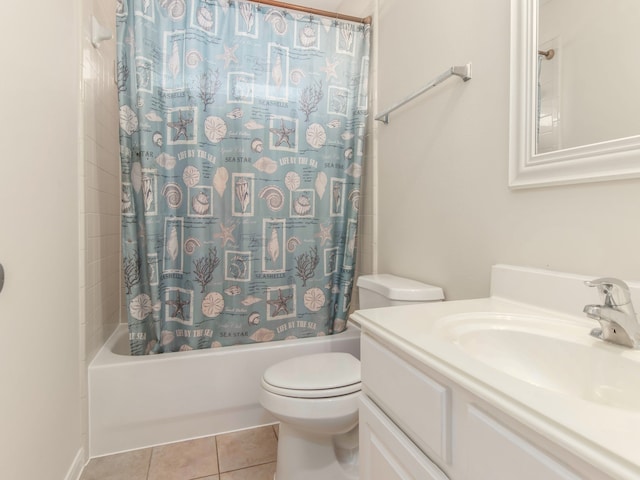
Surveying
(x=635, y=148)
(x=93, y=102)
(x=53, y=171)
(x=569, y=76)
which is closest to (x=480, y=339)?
(x=635, y=148)

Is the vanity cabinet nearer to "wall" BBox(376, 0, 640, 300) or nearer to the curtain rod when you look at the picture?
"wall" BBox(376, 0, 640, 300)

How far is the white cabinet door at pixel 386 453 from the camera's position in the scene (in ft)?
1.91

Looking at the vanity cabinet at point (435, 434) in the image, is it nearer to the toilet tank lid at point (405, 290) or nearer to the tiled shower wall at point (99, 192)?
the toilet tank lid at point (405, 290)

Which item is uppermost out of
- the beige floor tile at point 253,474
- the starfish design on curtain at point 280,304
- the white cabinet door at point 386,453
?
the starfish design on curtain at point 280,304

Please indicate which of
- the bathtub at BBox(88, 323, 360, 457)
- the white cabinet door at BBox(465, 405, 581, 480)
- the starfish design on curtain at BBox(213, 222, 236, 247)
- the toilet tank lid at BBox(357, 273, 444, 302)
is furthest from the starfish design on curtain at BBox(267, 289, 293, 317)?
the white cabinet door at BBox(465, 405, 581, 480)

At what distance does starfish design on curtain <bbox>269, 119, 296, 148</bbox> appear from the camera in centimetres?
162

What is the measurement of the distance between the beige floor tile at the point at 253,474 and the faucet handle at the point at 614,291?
1261mm

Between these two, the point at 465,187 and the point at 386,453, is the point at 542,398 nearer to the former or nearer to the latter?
the point at 386,453

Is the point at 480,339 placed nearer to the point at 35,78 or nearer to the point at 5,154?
the point at 5,154

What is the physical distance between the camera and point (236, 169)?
5.17 ft

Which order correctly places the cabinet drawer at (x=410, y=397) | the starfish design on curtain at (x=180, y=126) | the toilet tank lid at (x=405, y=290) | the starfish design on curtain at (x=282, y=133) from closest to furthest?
the cabinet drawer at (x=410, y=397) < the toilet tank lid at (x=405, y=290) < the starfish design on curtain at (x=180, y=126) < the starfish design on curtain at (x=282, y=133)

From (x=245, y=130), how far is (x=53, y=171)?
2.58 feet

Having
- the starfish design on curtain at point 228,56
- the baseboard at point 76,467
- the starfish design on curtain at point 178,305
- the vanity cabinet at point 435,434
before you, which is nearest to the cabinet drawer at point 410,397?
the vanity cabinet at point 435,434

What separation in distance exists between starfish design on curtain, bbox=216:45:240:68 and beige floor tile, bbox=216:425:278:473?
5.63ft
